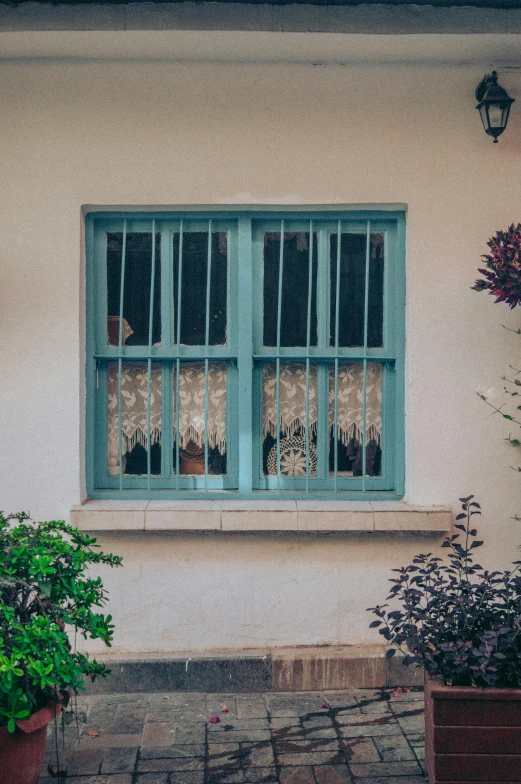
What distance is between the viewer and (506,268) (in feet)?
13.9

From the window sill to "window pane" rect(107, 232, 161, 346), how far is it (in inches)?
43.3

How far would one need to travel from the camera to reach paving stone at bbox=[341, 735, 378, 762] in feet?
13.1

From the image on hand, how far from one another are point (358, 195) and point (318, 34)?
0.95m

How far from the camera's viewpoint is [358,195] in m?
4.91

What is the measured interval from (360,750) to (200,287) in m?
2.87

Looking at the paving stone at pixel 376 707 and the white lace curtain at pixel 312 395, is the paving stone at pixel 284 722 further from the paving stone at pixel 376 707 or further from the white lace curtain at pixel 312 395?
the white lace curtain at pixel 312 395

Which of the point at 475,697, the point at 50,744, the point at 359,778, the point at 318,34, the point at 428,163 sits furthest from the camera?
the point at 428,163

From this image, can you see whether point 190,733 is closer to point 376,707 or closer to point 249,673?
point 249,673

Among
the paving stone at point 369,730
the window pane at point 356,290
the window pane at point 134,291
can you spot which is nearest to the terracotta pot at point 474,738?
the paving stone at point 369,730

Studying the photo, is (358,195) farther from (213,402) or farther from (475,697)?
(475,697)

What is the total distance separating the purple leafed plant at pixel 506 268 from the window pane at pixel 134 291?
203 cm

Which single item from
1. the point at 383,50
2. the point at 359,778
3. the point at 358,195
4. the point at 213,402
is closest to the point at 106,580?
the point at 213,402

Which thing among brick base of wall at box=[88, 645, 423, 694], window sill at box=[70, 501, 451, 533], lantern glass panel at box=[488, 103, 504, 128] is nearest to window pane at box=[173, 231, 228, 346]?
window sill at box=[70, 501, 451, 533]

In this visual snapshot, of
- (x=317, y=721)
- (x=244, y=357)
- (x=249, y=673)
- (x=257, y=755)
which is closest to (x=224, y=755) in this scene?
(x=257, y=755)
